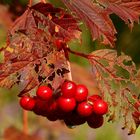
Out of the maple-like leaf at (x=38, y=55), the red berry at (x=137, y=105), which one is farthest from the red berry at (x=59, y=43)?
the red berry at (x=137, y=105)

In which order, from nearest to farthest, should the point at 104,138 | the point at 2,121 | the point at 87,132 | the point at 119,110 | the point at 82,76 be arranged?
1. the point at 119,110
2. the point at 82,76
3. the point at 2,121
4. the point at 104,138
5. the point at 87,132

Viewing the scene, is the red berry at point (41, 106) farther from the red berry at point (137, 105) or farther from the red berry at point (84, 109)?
the red berry at point (137, 105)

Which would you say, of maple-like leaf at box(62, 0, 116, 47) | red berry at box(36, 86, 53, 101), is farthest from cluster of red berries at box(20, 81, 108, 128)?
maple-like leaf at box(62, 0, 116, 47)

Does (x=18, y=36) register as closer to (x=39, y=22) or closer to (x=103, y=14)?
(x=39, y=22)

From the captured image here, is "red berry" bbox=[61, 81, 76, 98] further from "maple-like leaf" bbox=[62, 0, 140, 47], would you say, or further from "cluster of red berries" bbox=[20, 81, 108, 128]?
"maple-like leaf" bbox=[62, 0, 140, 47]

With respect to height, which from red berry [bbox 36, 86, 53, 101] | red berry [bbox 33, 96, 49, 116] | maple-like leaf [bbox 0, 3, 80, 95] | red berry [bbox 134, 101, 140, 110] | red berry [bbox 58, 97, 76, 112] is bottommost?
red berry [bbox 134, 101, 140, 110]

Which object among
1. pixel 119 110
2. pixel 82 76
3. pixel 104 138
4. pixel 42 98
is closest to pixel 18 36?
pixel 42 98

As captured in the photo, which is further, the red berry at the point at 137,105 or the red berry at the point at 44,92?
the red berry at the point at 137,105
